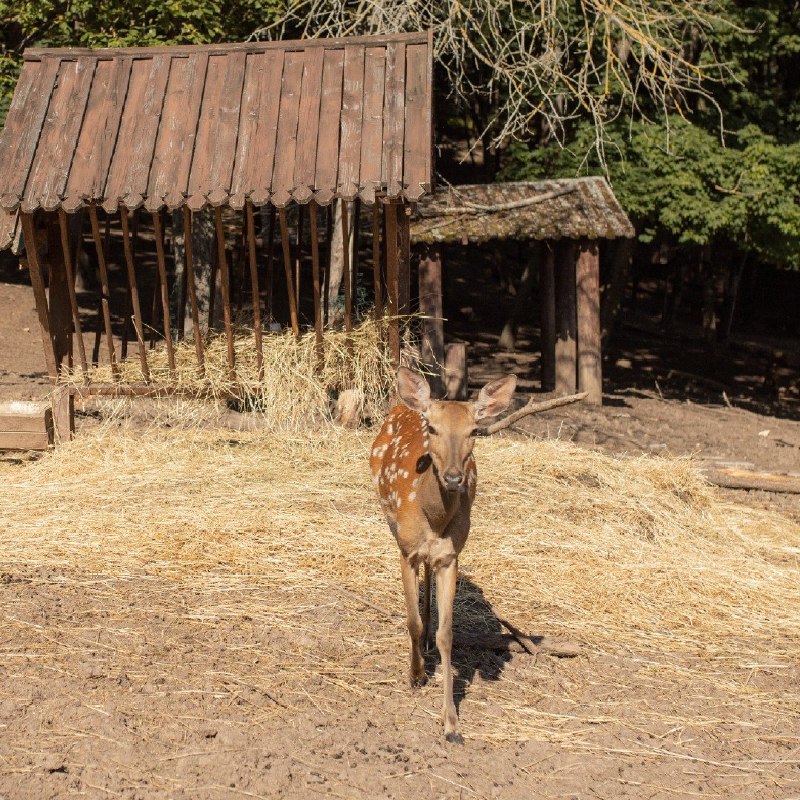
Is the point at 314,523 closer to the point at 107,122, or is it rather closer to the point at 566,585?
the point at 566,585

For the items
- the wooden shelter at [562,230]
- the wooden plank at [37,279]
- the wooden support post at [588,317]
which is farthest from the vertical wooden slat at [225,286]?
the wooden support post at [588,317]

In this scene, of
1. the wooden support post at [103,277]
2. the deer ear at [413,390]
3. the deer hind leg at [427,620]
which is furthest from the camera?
the wooden support post at [103,277]

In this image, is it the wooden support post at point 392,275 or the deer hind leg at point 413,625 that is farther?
the wooden support post at point 392,275

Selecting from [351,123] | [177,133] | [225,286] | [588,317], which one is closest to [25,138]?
[177,133]

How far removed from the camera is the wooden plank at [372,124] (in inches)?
377

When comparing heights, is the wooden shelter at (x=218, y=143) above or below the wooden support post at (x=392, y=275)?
above

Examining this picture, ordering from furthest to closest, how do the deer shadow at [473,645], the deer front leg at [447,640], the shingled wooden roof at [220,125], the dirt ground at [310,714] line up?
the shingled wooden roof at [220,125] < the deer shadow at [473,645] < the deer front leg at [447,640] < the dirt ground at [310,714]

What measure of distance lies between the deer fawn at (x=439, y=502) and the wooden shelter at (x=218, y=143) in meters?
4.04

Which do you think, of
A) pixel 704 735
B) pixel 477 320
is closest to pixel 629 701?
pixel 704 735

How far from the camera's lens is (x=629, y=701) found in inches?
233

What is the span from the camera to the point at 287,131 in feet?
32.8

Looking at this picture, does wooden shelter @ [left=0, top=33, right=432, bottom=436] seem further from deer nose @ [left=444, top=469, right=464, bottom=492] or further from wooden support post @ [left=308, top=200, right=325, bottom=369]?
deer nose @ [left=444, top=469, right=464, bottom=492]

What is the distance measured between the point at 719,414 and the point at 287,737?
11.0 metres

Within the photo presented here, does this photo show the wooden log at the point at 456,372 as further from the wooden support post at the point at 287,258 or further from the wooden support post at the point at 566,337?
the wooden support post at the point at 287,258
